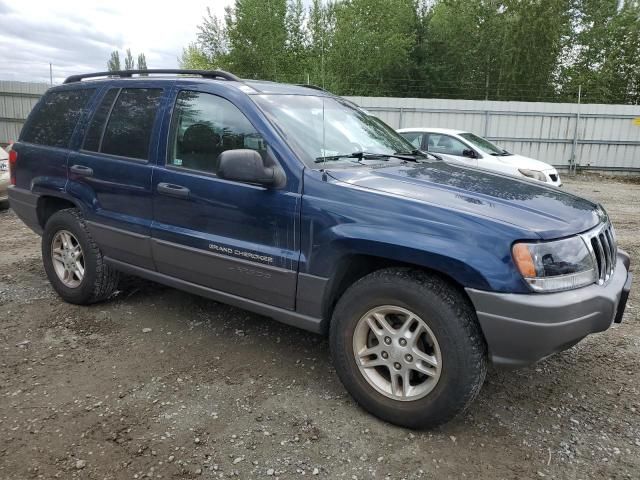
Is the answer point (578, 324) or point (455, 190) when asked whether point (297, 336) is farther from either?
point (578, 324)

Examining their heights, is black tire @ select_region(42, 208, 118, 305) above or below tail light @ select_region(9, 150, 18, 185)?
below

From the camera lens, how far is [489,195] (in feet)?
9.01

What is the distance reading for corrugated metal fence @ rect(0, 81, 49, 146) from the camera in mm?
15898

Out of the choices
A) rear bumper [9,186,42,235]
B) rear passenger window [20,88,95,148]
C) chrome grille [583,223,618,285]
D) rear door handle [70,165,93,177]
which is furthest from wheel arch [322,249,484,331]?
rear bumper [9,186,42,235]

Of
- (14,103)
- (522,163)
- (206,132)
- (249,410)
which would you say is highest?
(14,103)

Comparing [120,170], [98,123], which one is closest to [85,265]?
[120,170]

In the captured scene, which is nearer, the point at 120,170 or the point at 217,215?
the point at 217,215

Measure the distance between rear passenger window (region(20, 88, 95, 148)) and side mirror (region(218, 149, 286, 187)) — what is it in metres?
2.00

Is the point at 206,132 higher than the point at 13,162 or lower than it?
higher

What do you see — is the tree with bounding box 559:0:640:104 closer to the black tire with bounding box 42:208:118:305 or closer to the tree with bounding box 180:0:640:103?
the tree with bounding box 180:0:640:103

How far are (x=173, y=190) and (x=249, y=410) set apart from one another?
4.91 feet

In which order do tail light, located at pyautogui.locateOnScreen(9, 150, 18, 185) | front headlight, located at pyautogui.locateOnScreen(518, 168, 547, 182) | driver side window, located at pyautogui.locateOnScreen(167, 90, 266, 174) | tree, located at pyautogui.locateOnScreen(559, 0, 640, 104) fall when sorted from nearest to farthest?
driver side window, located at pyautogui.locateOnScreen(167, 90, 266, 174)
tail light, located at pyautogui.locateOnScreen(9, 150, 18, 185)
front headlight, located at pyautogui.locateOnScreen(518, 168, 547, 182)
tree, located at pyautogui.locateOnScreen(559, 0, 640, 104)

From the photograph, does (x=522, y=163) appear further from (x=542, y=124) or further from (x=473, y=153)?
(x=542, y=124)

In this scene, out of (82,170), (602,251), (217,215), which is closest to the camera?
(602,251)
